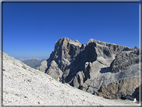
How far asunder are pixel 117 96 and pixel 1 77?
35.6 metres

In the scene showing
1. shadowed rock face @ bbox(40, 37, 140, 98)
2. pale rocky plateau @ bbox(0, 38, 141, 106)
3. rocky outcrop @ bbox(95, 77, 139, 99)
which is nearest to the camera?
pale rocky plateau @ bbox(0, 38, 141, 106)

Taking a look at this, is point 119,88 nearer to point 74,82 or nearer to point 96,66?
point 96,66

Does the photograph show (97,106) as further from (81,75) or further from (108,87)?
(81,75)

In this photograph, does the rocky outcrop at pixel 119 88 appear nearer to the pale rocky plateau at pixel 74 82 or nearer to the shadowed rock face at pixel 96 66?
the pale rocky plateau at pixel 74 82

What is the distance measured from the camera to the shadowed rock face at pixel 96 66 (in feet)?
133

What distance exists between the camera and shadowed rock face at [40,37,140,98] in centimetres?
4053

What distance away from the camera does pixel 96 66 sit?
6153cm

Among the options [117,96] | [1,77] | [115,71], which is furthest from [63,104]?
[115,71]

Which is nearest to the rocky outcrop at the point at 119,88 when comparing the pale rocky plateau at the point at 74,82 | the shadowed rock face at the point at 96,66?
the pale rocky plateau at the point at 74,82

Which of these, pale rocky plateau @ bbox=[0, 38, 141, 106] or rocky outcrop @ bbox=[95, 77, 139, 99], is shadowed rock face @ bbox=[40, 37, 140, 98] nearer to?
pale rocky plateau @ bbox=[0, 38, 141, 106]

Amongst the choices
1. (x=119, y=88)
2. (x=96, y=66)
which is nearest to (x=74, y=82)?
(x=96, y=66)

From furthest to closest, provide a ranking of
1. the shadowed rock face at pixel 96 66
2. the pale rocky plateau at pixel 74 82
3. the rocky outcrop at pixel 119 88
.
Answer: the shadowed rock face at pixel 96 66 < the rocky outcrop at pixel 119 88 < the pale rocky plateau at pixel 74 82

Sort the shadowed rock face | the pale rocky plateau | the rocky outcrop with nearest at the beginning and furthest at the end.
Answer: the pale rocky plateau
the rocky outcrop
the shadowed rock face

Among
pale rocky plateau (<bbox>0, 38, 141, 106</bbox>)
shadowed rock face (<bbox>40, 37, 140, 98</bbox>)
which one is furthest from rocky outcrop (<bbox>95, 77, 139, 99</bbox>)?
shadowed rock face (<bbox>40, 37, 140, 98</bbox>)
